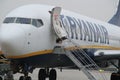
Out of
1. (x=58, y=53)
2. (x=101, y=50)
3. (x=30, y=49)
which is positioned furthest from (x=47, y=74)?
(x=30, y=49)

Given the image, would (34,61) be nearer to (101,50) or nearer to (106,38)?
(101,50)

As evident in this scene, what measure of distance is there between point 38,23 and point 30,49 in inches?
67.2

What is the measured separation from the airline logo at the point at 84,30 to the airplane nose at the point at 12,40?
3.98 metres

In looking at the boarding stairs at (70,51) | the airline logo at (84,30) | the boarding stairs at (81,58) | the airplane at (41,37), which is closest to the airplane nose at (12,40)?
the airplane at (41,37)

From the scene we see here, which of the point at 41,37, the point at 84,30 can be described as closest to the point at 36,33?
the point at 41,37

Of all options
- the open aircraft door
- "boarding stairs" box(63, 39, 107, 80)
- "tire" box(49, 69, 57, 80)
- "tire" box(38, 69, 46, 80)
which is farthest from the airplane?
"tire" box(38, 69, 46, 80)

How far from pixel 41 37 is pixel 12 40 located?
209 cm

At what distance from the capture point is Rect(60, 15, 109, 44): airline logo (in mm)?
23309

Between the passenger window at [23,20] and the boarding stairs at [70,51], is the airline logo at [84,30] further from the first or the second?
the passenger window at [23,20]

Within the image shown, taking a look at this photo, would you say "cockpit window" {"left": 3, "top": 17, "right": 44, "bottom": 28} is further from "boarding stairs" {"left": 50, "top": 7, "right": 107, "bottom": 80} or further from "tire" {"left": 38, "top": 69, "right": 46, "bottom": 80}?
"tire" {"left": 38, "top": 69, "right": 46, "bottom": 80}

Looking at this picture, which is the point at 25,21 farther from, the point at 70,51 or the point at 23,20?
the point at 70,51

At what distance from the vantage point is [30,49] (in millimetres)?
19906

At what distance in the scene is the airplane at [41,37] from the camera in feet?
63.8

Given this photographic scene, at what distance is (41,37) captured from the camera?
20578mm
